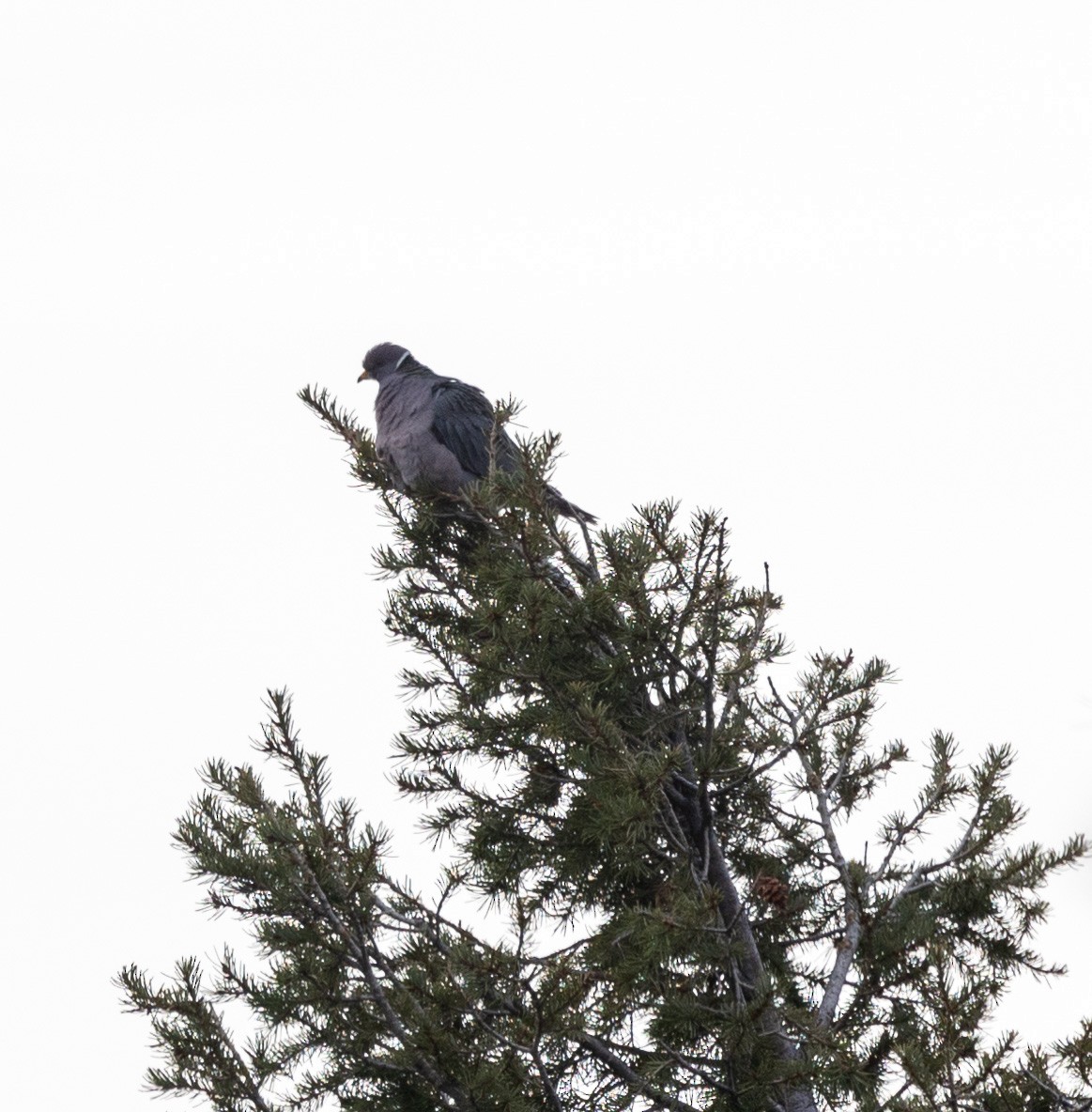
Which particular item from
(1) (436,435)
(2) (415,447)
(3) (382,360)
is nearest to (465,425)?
(1) (436,435)

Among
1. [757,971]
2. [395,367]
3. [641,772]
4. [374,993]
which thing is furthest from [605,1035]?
[395,367]

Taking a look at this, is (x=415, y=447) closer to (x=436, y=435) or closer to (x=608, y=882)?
(x=436, y=435)

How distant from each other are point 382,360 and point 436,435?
1777 mm

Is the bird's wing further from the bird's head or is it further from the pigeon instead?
the bird's head

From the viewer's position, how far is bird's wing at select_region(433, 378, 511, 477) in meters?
7.36

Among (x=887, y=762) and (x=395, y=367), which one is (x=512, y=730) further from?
(x=395, y=367)

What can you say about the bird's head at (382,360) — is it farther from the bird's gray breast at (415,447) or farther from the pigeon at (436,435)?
the bird's gray breast at (415,447)

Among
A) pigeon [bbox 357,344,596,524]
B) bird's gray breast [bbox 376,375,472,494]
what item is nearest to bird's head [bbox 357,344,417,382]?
pigeon [bbox 357,344,596,524]

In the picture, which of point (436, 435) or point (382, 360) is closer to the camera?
point (436, 435)

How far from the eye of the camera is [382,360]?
29.3 ft

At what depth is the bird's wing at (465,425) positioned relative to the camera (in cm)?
736

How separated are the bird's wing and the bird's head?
3.45 feet

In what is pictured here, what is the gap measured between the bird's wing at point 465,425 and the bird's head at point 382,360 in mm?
1052

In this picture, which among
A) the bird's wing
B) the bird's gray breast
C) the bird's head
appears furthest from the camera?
the bird's head
